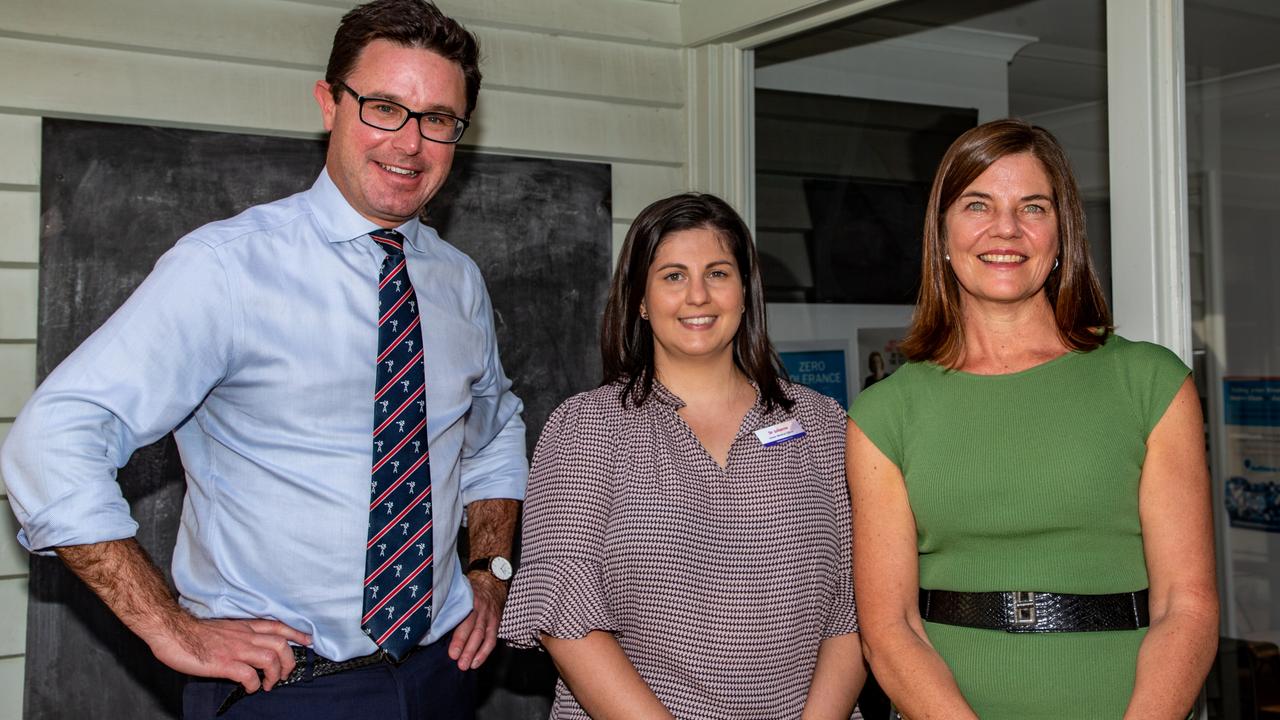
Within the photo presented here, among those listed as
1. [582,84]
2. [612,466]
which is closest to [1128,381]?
[612,466]

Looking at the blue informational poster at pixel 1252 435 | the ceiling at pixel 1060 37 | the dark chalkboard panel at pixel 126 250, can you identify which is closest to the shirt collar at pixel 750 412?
the ceiling at pixel 1060 37

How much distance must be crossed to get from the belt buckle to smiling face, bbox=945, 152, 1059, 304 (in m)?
0.49

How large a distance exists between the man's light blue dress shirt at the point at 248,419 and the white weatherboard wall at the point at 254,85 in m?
1.07

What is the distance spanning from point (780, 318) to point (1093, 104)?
46.8 inches

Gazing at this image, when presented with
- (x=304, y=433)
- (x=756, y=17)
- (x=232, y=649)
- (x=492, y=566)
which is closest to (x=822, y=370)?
(x=756, y=17)

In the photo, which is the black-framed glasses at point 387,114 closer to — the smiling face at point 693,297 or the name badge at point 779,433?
the smiling face at point 693,297

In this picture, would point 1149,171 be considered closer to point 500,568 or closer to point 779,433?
point 779,433

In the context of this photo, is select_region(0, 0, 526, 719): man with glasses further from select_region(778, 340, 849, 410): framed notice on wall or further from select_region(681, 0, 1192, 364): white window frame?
select_region(778, 340, 849, 410): framed notice on wall

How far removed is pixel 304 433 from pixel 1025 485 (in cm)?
122

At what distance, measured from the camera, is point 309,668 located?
1.89 metres

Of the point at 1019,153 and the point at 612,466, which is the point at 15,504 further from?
the point at 1019,153

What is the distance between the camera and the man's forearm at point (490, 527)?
235 centimetres

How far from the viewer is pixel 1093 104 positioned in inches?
111

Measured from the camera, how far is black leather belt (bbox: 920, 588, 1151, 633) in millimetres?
1790
